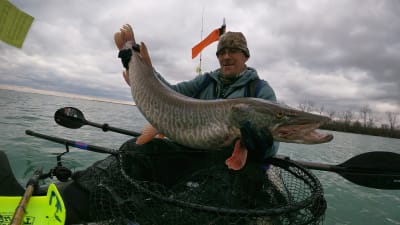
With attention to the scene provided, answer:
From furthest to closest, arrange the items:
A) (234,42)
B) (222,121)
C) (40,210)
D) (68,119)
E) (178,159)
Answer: (68,119), (234,42), (178,159), (222,121), (40,210)

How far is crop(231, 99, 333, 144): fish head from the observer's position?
2129 millimetres

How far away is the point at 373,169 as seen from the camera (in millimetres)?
2467

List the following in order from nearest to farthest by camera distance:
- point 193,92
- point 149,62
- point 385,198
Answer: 1. point 149,62
2. point 193,92
3. point 385,198

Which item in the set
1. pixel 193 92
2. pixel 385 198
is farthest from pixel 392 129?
pixel 193 92

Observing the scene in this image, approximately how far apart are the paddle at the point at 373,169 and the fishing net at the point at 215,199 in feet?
1.42

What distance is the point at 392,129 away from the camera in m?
61.3

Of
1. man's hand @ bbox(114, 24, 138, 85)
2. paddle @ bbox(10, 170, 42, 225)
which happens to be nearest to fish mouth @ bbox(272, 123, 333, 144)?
paddle @ bbox(10, 170, 42, 225)

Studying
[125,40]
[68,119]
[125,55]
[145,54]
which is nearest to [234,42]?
[145,54]

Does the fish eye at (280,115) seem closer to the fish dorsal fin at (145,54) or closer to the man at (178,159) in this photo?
the man at (178,159)

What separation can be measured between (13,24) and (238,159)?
2.35 meters

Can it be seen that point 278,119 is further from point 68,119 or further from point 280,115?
point 68,119

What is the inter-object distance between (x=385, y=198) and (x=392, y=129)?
225ft

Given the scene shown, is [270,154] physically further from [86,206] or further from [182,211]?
[86,206]

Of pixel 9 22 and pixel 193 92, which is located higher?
pixel 9 22
